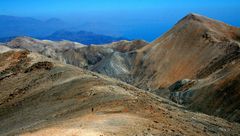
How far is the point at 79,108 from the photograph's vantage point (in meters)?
22.9

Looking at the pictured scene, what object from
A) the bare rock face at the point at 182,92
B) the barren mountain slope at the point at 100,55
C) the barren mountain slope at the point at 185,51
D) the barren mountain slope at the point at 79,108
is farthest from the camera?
the barren mountain slope at the point at 100,55

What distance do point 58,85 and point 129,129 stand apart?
15.7m

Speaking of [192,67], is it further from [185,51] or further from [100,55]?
[100,55]

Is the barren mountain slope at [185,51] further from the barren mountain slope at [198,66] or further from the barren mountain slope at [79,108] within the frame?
the barren mountain slope at [79,108]

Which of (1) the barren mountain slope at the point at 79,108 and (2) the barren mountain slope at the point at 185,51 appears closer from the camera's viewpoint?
(1) the barren mountain slope at the point at 79,108

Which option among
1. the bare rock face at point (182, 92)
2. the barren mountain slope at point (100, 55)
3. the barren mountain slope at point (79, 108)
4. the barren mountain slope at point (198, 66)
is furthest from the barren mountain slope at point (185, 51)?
the barren mountain slope at point (79, 108)

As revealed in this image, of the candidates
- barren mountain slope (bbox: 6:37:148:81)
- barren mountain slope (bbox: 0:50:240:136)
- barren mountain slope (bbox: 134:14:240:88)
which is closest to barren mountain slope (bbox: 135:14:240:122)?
barren mountain slope (bbox: 134:14:240:88)

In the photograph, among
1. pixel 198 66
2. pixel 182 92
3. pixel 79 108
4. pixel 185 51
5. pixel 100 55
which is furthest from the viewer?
pixel 100 55

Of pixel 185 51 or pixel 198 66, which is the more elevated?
pixel 185 51

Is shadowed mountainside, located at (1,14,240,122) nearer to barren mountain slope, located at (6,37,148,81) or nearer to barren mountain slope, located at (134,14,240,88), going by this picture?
barren mountain slope, located at (134,14,240,88)

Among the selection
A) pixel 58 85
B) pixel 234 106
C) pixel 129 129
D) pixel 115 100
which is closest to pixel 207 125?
pixel 115 100

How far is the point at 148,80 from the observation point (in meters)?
63.6

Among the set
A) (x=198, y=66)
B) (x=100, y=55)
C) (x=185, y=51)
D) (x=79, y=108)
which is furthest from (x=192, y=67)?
(x=100, y=55)

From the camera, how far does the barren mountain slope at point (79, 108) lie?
1664 cm
